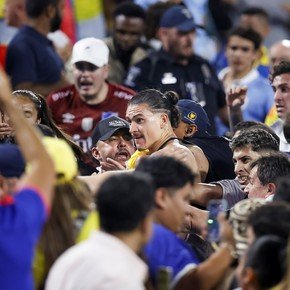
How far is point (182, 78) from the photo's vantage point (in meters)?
12.8

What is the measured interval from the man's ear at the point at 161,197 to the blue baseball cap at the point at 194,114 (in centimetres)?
339

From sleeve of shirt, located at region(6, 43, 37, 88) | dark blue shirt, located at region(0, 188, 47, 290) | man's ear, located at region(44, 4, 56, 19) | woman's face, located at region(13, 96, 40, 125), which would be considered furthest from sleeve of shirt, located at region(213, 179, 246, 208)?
man's ear, located at region(44, 4, 56, 19)

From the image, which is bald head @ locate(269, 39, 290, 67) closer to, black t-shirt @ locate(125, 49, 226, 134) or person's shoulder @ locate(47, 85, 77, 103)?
black t-shirt @ locate(125, 49, 226, 134)

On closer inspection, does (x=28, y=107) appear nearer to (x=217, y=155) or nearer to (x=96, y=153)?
(x=96, y=153)

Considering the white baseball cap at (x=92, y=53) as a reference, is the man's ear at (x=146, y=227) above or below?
above

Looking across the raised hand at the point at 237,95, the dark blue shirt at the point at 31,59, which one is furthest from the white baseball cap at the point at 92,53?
the raised hand at the point at 237,95

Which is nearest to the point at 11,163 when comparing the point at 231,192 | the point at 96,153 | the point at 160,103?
the point at 231,192

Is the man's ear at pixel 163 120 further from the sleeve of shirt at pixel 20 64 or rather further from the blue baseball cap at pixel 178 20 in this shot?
the blue baseball cap at pixel 178 20

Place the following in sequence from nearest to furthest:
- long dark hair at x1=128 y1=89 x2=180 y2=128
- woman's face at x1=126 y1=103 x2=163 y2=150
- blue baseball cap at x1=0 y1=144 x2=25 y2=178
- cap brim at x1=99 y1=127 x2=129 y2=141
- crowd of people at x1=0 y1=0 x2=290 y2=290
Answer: crowd of people at x1=0 y1=0 x2=290 y2=290, blue baseball cap at x1=0 y1=144 x2=25 y2=178, woman's face at x1=126 y1=103 x2=163 y2=150, long dark hair at x1=128 y1=89 x2=180 y2=128, cap brim at x1=99 y1=127 x2=129 y2=141

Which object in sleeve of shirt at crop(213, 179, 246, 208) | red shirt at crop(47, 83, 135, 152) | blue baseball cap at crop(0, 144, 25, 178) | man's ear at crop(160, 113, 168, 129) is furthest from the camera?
red shirt at crop(47, 83, 135, 152)

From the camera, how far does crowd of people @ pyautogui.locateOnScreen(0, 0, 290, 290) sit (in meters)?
5.83

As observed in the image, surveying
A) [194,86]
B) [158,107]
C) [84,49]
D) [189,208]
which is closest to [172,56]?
[194,86]

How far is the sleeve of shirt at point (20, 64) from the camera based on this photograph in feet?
39.2

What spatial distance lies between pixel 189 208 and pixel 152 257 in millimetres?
1456
